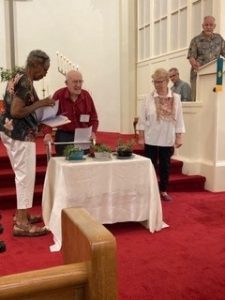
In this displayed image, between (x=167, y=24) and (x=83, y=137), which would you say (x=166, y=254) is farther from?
(x=167, y=24)

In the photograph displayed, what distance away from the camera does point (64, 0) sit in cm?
834

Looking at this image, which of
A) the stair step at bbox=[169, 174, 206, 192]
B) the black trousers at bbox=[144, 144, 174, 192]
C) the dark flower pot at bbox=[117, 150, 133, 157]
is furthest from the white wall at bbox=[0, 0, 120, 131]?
the dark flower pot at bbox=[117, 150, 133, 157]

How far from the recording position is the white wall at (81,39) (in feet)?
26.9

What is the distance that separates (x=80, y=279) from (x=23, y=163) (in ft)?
7.98

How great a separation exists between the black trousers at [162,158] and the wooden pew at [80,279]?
3.62 metres

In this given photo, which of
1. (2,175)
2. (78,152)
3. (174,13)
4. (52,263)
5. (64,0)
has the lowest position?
(52,263)

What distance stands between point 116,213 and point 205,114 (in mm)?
2096

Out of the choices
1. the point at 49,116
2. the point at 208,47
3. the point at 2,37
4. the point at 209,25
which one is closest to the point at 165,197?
the point at 49,116

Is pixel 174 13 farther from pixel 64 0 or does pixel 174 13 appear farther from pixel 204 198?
pixel 204 198

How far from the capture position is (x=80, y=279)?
0.69 m

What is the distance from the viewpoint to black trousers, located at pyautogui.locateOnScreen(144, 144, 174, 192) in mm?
4301

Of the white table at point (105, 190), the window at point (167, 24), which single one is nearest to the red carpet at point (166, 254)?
the white table at point (105, 190)

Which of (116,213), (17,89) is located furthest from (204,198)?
(17,89)

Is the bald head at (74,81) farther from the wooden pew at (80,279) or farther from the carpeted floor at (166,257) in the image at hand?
the wooden pew at (80,279)
